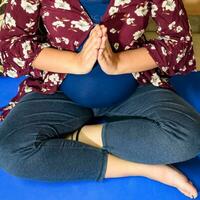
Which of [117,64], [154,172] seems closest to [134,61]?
[117,64]

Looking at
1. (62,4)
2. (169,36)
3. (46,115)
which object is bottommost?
(46,115)

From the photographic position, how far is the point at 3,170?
96cm

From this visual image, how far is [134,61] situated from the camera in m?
0.91

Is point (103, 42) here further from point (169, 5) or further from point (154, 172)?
point (154, 172)

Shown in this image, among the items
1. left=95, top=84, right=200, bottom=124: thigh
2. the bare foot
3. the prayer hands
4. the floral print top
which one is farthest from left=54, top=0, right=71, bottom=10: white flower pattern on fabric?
the bare foot

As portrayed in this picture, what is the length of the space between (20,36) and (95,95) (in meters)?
0.22

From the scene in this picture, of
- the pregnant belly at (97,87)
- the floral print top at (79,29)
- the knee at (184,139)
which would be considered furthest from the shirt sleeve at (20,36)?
the knee at (184,139)

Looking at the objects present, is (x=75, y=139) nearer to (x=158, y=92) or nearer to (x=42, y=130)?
(x=42, y=130)

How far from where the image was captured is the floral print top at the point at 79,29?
90 centimetres

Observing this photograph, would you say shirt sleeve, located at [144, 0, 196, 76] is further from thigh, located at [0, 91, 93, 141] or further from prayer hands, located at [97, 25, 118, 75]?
thigh, located at [0, 91, 93, 141]

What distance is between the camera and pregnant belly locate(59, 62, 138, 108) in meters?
0.91

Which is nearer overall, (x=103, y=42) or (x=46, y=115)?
(x=103, y=42)

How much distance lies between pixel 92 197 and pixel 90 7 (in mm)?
418

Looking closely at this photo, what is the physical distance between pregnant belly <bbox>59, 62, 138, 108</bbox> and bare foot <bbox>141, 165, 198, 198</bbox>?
0.60 feet
